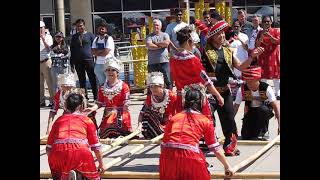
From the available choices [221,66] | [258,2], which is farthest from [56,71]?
[258,2]

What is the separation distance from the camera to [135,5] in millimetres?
29109

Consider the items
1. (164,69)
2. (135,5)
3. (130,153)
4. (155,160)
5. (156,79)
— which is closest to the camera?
(130,153)

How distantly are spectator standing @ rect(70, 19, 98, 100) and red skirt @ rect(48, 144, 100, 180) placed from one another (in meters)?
6.31

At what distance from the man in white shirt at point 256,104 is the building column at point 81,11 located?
18.2 m

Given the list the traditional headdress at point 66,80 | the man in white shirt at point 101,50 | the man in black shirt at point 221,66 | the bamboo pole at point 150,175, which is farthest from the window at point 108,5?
the bamboo pole at point 150,175

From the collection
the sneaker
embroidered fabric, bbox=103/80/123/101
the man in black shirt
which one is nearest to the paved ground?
the man in black shirt

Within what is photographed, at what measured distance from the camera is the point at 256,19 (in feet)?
40.9

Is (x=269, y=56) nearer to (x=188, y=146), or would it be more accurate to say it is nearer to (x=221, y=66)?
(x=221, y=66)

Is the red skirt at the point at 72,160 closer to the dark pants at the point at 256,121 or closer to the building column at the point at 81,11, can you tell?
the dark pants at the point at 256,121

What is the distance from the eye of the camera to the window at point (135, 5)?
28.9 metres

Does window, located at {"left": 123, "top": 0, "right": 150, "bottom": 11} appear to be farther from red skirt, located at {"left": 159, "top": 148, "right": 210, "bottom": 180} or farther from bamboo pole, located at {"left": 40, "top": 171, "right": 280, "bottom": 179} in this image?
red skirt, located at {"left": 159, "top": 148, "right": 210, "bottom": 180}

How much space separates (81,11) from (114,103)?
18.6 m
